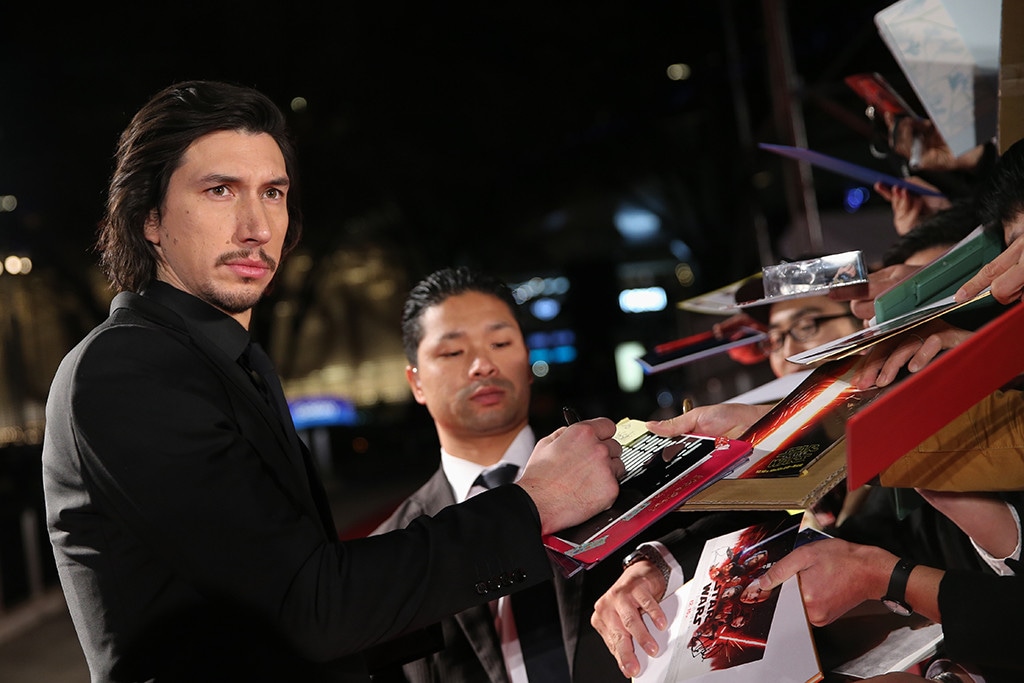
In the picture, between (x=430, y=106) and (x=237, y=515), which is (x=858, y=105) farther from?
(x=237, y=515)

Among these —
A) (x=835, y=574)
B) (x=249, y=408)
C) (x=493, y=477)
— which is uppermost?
(x=249, y=408)

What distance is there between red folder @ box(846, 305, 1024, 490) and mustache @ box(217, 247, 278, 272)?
3.20 feet

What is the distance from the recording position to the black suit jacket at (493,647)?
1806mm

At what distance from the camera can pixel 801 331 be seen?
2549 millimetres

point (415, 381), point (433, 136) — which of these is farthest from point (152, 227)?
point (433, 136)

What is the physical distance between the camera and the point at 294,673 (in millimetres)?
1264

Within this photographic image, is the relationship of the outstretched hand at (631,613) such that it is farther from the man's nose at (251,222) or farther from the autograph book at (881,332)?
the man's nose at (251,222)

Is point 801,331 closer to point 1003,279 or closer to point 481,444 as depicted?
point 481,444

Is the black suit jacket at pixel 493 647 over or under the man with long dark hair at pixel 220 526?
under

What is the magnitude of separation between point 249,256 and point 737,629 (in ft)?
3.33

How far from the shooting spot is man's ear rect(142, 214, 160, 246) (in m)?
1.51

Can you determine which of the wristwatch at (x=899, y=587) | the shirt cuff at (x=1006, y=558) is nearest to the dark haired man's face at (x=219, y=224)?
the wristwatch at (x=899, y=587)

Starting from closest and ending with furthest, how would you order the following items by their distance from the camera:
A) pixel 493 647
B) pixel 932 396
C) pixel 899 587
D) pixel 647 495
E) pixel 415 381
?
pixel 932 396
pixel 647 495
pixel 899 587
pixel 493 647
pixel 415 381

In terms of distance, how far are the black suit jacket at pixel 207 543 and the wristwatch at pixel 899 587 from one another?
2.31 feet
